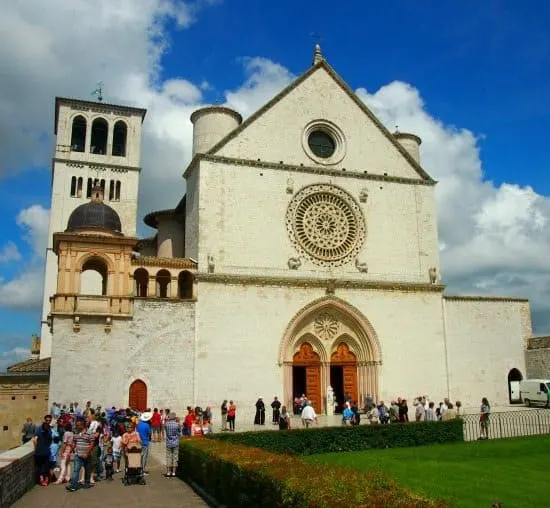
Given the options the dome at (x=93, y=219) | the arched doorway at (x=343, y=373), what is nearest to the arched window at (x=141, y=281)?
the dome at (x=93, y=219)

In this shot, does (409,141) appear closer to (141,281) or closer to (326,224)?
(326,224)

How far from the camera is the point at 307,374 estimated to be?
31.0m

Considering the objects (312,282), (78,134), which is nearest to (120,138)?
(78,134)

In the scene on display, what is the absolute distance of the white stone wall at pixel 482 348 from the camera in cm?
3275

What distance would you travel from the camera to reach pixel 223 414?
26.3 meters

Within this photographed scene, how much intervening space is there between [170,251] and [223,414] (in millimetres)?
13181

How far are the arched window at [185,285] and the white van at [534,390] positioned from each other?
19.8 meters

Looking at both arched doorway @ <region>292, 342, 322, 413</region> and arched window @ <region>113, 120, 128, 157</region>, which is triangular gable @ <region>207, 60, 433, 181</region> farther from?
arched window @ <region>113, 120, 128, 157</region>

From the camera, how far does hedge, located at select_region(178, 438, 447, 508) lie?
688cm

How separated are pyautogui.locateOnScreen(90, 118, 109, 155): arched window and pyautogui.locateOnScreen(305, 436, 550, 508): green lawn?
122 feet

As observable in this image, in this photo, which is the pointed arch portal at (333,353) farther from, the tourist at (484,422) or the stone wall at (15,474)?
the stone wall at (15,474)

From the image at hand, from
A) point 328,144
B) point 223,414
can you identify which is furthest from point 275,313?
point 328,144

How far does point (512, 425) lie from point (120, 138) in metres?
38.6

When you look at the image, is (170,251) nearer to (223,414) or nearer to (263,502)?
(223,414)
